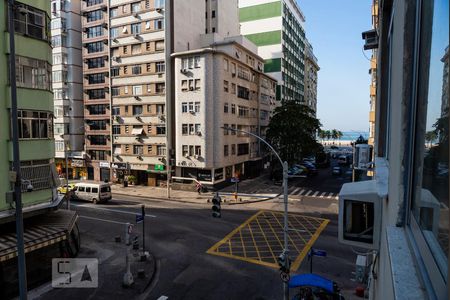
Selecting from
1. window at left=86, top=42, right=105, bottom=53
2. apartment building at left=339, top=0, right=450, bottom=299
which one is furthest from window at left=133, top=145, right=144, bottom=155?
apartment building at left=339, top=0, right=450, bottom=299

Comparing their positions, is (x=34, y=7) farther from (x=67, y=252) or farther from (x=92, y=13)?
(x=92, y=13)

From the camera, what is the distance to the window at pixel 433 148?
1270 millimetres

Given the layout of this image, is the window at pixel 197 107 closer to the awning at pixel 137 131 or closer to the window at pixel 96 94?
the awning at pixel 137 131

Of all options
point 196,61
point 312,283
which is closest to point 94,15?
point 196,61

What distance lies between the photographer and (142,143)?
147ft

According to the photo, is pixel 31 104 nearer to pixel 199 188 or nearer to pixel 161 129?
pixel 199 188

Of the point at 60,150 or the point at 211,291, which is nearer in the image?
the point at 211,291

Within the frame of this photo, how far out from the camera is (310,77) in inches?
3844

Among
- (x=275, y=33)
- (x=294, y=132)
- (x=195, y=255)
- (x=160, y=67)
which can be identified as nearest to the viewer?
(x=195, y=255)

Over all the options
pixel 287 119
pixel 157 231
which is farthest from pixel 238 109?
pixel 157 231

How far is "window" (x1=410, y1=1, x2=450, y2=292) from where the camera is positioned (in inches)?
50.0

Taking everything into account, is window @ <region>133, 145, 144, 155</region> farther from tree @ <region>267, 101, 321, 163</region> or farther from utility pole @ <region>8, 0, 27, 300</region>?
utility pole @ <region>8, 0, 27, 300</region>

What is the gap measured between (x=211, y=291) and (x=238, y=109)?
34.0 meters

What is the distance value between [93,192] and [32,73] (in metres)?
19.5
